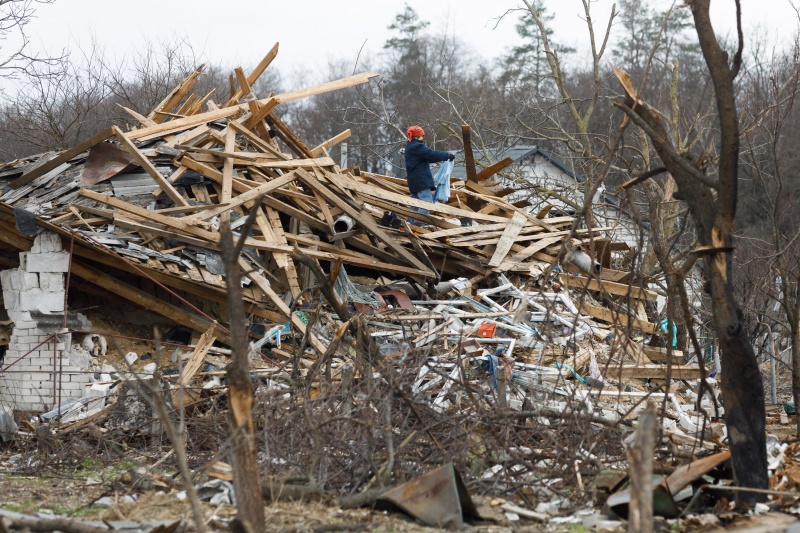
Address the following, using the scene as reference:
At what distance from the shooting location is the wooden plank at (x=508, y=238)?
43.2 ft

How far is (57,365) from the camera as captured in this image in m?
→ 10.8

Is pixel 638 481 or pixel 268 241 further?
pixel 268 241

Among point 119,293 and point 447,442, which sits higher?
point 119,293

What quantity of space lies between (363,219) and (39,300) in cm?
451

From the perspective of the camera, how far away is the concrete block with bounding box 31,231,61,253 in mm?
10602

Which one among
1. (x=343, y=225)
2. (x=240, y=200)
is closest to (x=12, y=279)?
(x=240, y=200)

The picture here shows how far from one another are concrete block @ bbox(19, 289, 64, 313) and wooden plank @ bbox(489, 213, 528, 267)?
6.07 meters

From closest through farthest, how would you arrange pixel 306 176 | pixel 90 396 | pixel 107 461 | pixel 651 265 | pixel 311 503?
pixel 311 503 → pixel 107 461 → pixel 90 396 → pixel 306 176 → pixel 651 265

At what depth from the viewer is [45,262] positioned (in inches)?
419

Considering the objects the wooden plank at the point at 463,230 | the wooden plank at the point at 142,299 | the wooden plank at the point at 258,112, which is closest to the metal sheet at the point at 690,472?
the wooden plank at the point at 142,299

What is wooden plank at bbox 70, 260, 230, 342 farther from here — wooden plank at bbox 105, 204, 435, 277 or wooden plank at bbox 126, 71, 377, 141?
wooden plank at bbox 126, 71, 377, 141

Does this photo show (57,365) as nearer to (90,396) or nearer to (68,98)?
(90,396)

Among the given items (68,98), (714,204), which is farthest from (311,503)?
(68,98)

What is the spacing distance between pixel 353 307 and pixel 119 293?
3.06 meters
